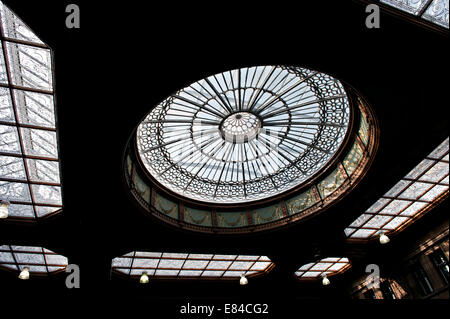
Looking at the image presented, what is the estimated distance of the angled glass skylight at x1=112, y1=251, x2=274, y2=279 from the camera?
16297mm

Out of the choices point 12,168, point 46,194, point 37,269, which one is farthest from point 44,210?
point 37,269

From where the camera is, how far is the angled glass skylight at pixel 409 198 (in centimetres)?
1299

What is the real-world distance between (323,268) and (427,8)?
53.5 ft

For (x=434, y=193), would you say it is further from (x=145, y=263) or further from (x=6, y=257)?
(x=6, y=257)

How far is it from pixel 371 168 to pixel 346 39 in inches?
231

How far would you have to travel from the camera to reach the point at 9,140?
941 cm

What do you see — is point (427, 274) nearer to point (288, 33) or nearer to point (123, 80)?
point (288, 33)

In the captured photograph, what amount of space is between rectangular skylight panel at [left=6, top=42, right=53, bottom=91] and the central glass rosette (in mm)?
6980

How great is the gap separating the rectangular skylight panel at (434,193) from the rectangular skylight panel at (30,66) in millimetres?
15815

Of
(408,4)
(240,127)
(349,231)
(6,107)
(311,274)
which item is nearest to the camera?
(408,4)

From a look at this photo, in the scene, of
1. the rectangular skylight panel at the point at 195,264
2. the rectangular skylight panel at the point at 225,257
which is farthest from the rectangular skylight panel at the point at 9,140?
the rectangular skylight panel at the point at 225,257

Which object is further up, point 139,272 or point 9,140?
point 9,140

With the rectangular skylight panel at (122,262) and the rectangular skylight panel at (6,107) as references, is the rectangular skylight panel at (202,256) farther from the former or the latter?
the rectangular skylight panel at (6,107)

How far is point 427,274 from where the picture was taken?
49.7 feet
